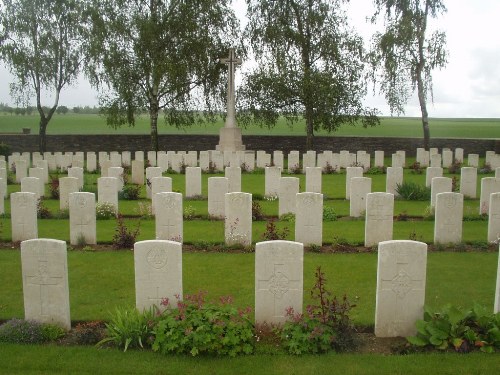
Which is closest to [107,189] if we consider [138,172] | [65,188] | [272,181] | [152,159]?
[65,188]

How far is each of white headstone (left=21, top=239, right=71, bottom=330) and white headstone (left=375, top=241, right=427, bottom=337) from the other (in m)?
3.34

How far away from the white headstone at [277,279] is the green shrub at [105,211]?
7.11 m

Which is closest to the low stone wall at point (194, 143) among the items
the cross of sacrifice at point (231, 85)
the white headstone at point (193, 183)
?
the cross of sacrifice at point (231, 85)

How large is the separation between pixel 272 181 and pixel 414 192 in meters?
3.76

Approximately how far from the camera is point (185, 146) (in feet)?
101

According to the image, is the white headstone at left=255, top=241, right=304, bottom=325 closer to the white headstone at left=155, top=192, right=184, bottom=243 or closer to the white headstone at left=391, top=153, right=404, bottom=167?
the white headstone at left=155, top=192, right=184, bottom=243

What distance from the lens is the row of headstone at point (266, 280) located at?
591cm

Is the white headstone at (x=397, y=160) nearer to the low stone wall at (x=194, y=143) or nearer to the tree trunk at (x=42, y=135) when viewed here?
the low stone wall at (x=194, y=143)

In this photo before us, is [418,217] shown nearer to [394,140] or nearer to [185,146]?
[394,140]

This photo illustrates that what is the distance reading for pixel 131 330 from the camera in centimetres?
567

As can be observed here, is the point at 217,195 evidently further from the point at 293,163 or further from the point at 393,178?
the point at 293,163

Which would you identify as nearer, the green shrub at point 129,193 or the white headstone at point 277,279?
the white headstone at point 277,279

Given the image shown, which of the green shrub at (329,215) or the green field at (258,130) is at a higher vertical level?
the green field at (258,130)

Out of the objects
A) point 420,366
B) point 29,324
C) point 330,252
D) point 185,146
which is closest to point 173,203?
point 330,252
